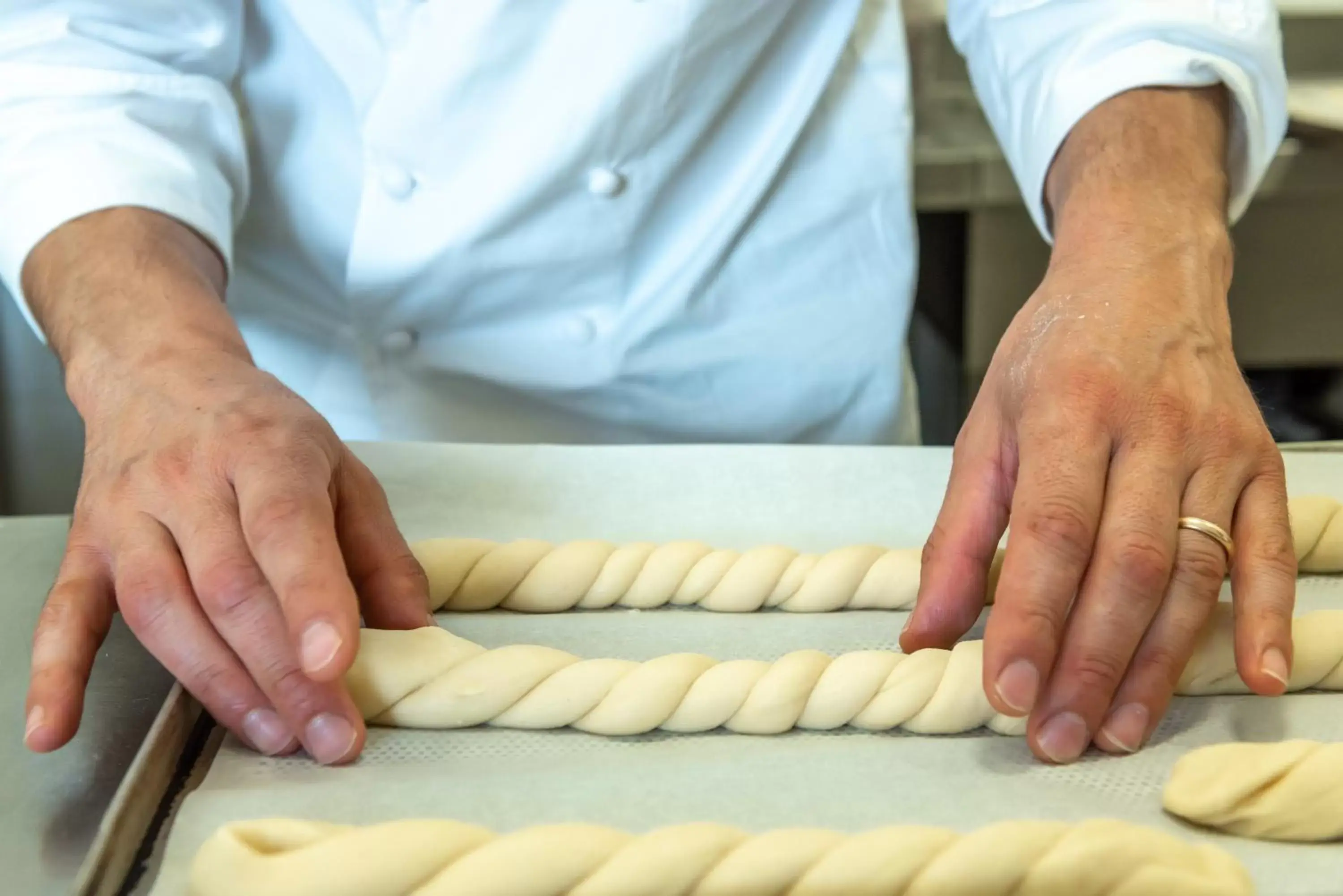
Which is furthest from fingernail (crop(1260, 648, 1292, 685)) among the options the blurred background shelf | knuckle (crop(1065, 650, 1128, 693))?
the blurred background shelf

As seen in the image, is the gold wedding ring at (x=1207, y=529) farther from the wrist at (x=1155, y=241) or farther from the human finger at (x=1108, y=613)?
the wrist at (x=1155, y=241)

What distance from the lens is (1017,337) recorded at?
1071 millimetres

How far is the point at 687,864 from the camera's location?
0.77 m

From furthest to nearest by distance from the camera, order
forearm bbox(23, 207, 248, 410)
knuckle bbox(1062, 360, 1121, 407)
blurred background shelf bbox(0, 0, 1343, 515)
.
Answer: blurred background shelf bbox(0, 0, 1343, 515)
forearm bbox(23, 207, 248, 410)
knuckle bbox(1062, 360, 1121, 407)

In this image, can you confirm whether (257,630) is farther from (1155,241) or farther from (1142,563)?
(1155,241)

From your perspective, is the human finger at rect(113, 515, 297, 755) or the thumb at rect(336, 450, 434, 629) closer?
the human finger at rect(113, 515, 297, 755)

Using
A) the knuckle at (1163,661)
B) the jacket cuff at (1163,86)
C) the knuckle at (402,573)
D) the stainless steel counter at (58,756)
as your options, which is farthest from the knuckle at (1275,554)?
the stainless steel counter at (58,756)

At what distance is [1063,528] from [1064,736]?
6.6 inches

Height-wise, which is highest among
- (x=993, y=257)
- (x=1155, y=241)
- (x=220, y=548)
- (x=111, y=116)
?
(x=111, y=116)

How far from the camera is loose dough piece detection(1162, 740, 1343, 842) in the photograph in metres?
0.83

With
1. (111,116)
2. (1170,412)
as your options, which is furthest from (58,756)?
(1170,412)

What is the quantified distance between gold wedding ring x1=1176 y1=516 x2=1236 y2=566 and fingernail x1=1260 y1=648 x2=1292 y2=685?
88mm

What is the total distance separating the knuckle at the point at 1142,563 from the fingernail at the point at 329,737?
0.62 metres

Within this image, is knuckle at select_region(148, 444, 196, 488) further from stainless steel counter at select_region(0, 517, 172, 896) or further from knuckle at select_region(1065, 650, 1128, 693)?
knuckle at select_region(1065, 650, 1128, 693)
